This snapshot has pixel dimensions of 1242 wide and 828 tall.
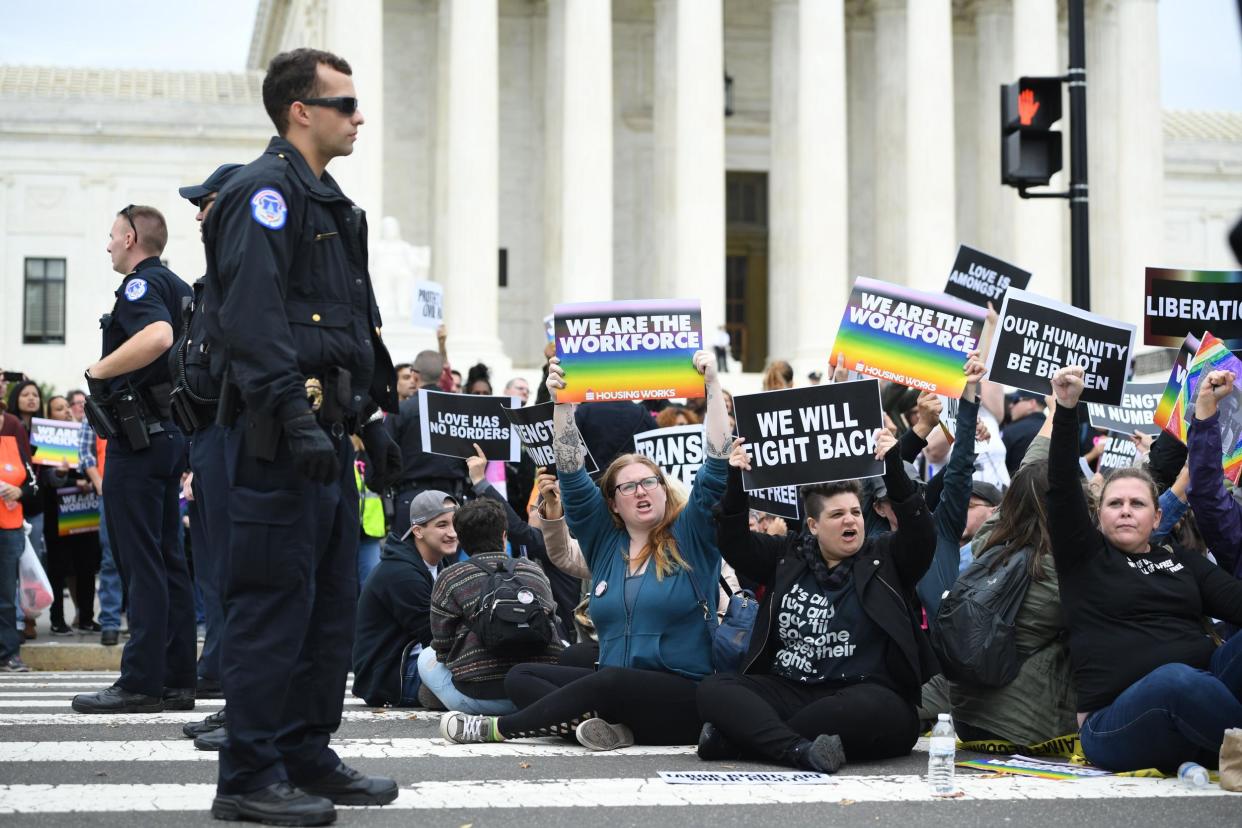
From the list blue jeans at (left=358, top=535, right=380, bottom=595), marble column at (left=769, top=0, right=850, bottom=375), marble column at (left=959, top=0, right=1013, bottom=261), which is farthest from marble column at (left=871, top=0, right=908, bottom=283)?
blue jeans at (left=358, top=535, right=380, bottom=595)

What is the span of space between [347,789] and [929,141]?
3099cm

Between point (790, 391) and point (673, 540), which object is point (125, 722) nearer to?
point (673, 540)

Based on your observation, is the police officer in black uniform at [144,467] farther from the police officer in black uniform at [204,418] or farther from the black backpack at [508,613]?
the black backpack at [508,613]

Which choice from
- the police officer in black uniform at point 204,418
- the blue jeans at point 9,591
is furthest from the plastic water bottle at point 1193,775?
the blue jeans at point 9,591

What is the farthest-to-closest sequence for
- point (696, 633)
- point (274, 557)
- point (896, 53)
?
point (896, 53)
point (696, 633)
point (274, 557)

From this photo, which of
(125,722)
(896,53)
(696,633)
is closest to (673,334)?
(696,633)

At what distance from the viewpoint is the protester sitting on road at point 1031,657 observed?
7.55 m

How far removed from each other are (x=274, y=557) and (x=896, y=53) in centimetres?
3446

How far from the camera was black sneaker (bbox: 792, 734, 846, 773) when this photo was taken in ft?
22.5

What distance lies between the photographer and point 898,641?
7.26 m

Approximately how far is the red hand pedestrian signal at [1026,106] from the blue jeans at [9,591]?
8457 mm

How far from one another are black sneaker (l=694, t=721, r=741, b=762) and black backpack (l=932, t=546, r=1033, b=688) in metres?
1.11

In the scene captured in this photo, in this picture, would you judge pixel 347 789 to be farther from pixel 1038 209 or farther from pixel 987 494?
pixel 1038 209

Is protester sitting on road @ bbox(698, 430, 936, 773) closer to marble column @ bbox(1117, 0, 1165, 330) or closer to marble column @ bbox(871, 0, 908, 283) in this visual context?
marble column @ bbox(871, 0, 908, 283)
